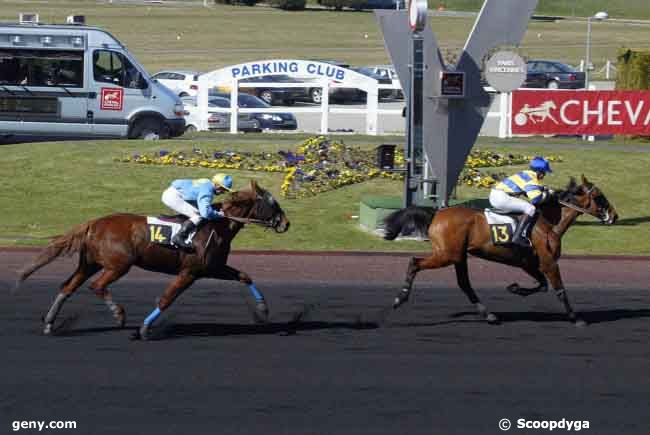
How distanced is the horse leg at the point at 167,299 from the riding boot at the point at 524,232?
3728 millimetres

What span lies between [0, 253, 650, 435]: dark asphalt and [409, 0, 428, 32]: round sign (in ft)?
13.8

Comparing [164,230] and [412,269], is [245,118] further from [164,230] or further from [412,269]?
[164,230]

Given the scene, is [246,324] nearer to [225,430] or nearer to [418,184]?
[225,430]

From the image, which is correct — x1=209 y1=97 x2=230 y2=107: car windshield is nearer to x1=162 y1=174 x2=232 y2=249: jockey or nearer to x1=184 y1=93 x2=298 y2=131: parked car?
x1=184 y1=93 x2=298 y2=131: parked car

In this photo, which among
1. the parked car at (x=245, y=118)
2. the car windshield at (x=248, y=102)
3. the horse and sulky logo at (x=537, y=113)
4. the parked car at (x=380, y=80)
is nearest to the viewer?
the horse and sulky logo at (x=537, y=113)

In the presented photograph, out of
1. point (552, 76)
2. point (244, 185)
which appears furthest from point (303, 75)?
point (552, 76)

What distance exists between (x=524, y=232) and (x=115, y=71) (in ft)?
54.1

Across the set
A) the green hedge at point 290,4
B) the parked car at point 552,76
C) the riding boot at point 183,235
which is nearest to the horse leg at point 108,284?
the riding boot at point 183,235

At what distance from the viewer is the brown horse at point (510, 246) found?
12750 millimetres

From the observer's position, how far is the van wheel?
27.3m

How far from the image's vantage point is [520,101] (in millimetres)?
25719

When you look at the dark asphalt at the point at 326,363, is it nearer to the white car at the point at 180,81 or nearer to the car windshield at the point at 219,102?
the car windshield at the point at 219,102

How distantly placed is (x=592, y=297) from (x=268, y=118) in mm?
19949

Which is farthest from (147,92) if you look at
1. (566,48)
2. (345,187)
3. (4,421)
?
(566,48)
